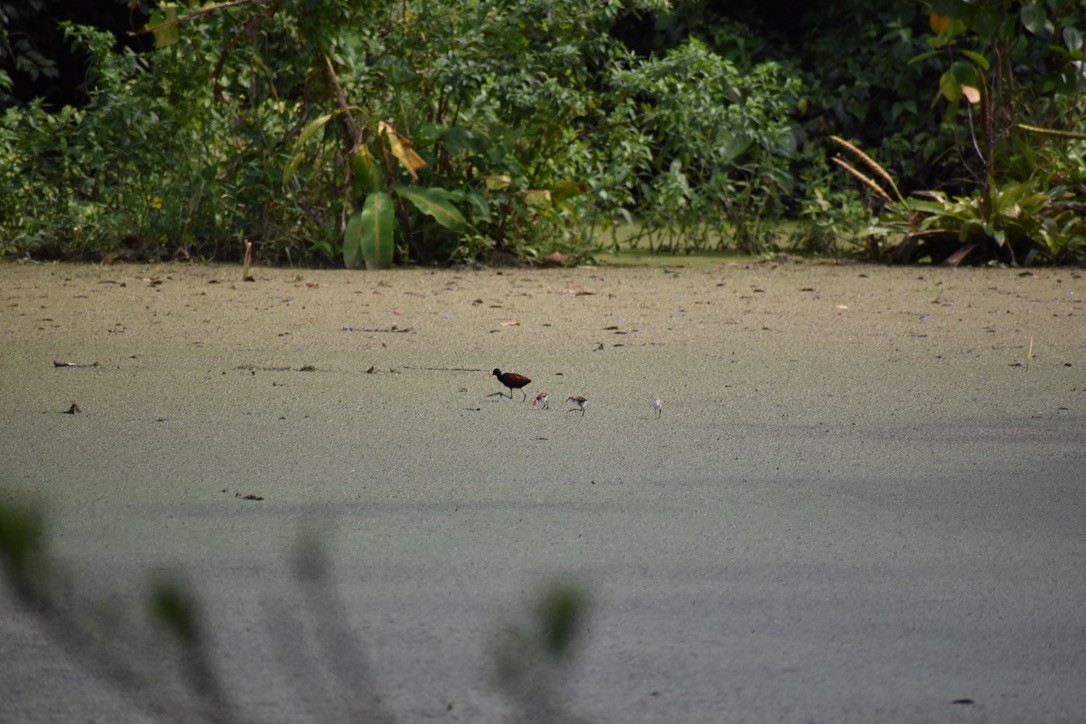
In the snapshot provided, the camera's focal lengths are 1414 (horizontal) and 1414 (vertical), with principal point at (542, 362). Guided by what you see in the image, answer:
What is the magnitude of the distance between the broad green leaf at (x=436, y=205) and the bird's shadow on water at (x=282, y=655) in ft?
9.66

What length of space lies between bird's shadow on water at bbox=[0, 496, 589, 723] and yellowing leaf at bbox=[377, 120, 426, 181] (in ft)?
9.50

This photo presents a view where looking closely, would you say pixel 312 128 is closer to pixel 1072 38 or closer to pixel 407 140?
pixel 407 140

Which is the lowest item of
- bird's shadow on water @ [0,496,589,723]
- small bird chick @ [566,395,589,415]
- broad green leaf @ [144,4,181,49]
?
small bird chick @ [566,395,589,415]

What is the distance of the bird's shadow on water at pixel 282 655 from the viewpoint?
3.59 ft

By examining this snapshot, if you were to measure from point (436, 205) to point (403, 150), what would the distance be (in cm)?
20

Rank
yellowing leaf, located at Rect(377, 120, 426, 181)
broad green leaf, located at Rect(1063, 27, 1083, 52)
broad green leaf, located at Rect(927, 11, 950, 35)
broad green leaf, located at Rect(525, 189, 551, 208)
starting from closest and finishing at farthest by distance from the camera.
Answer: yellowing leaf, located at Rect(377, 120, 426, 181) < broad green leaf, located at Rect(525, 189, 551, 208) < broad green leaf, located at Rect(927, 11, 950, 35) < broad green leaf, located at Rect(1063, 27, 1083, 52)

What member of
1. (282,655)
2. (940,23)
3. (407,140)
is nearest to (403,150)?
(407,140)

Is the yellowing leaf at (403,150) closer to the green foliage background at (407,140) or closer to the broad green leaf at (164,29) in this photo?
the green foliage background at (407,140)

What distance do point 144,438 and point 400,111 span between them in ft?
8.35

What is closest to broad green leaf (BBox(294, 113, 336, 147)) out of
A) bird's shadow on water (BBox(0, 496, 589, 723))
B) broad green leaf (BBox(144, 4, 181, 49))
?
broad green leaf (BBox(144, 4, 181, 49))

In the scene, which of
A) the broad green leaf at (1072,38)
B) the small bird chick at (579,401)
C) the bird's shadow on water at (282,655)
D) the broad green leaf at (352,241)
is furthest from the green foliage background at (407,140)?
the bird's shadow on water at (282,655)

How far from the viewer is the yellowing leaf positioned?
4223 mm

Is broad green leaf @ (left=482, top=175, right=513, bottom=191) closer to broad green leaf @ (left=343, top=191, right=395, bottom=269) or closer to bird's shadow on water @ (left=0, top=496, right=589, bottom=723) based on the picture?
broad green leaf @ (left=343, top=191, right=395, bottom=269)

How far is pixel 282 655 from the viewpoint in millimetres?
1218
